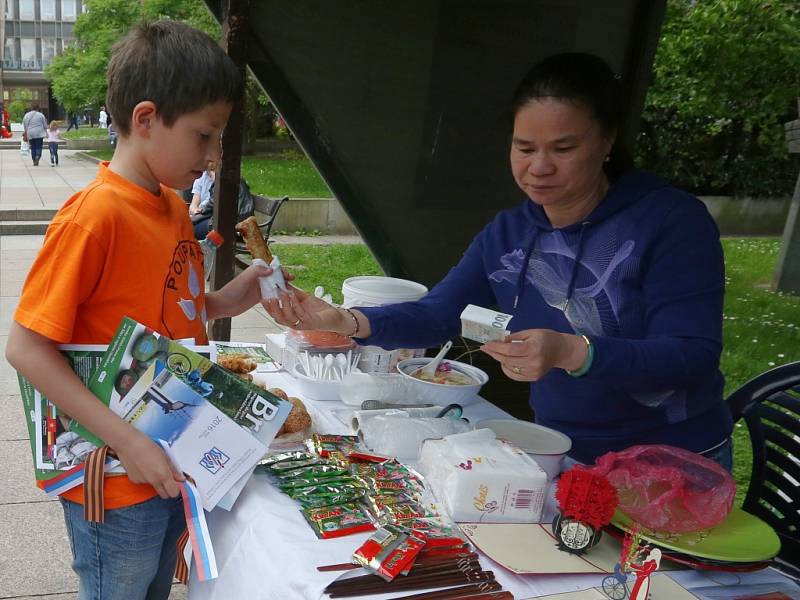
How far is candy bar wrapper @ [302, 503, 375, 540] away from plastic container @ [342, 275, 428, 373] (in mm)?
862

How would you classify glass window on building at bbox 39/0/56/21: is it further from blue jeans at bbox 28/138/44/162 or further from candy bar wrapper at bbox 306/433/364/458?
candy bar wrapper at bbox 306/433/364/458

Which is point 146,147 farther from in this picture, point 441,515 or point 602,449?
point 602,449

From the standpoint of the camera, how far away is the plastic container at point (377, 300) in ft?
7.11

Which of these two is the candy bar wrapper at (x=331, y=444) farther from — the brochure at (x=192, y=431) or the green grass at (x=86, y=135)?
the green grass at (x=86, y=135)

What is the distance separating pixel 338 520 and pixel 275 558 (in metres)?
0.14

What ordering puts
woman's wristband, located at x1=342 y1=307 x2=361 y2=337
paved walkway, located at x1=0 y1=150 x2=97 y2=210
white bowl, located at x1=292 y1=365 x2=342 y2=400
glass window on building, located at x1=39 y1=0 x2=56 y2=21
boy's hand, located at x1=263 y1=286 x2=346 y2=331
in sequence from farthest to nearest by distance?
glass window on building, located at x1=39 y1=0 x2=56 y2=21, paved walkway, located at x1=0 y1=150 x2=97 y2=210, white bowl, located at x1=292 y1=365 x2=342 y2=400, woman's wristband, located at x1=342 y1=307 x2=361 y2=337, boy's hand, located at x1=263 y1=286 x2=346 y2=331

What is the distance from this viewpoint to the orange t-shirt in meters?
1.23

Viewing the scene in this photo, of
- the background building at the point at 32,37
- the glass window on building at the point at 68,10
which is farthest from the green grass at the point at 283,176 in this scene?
the glass window on building at the point at 68,10

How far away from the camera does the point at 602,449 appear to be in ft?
5.44

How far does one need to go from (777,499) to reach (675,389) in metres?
0.65

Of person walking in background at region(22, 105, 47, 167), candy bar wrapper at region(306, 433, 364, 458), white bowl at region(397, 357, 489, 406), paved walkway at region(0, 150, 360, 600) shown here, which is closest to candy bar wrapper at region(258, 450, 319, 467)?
candy bar wrapper at region(306, 433, 364, 458)

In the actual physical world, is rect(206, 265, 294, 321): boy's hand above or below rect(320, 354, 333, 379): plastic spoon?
above

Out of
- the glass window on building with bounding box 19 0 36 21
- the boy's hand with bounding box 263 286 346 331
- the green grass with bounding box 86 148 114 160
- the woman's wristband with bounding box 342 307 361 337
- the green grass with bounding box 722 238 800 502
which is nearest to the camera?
the boy's hand with bounding box 263 286 346 331

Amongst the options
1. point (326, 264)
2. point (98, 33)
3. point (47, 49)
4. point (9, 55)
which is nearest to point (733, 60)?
point (326, 264)
